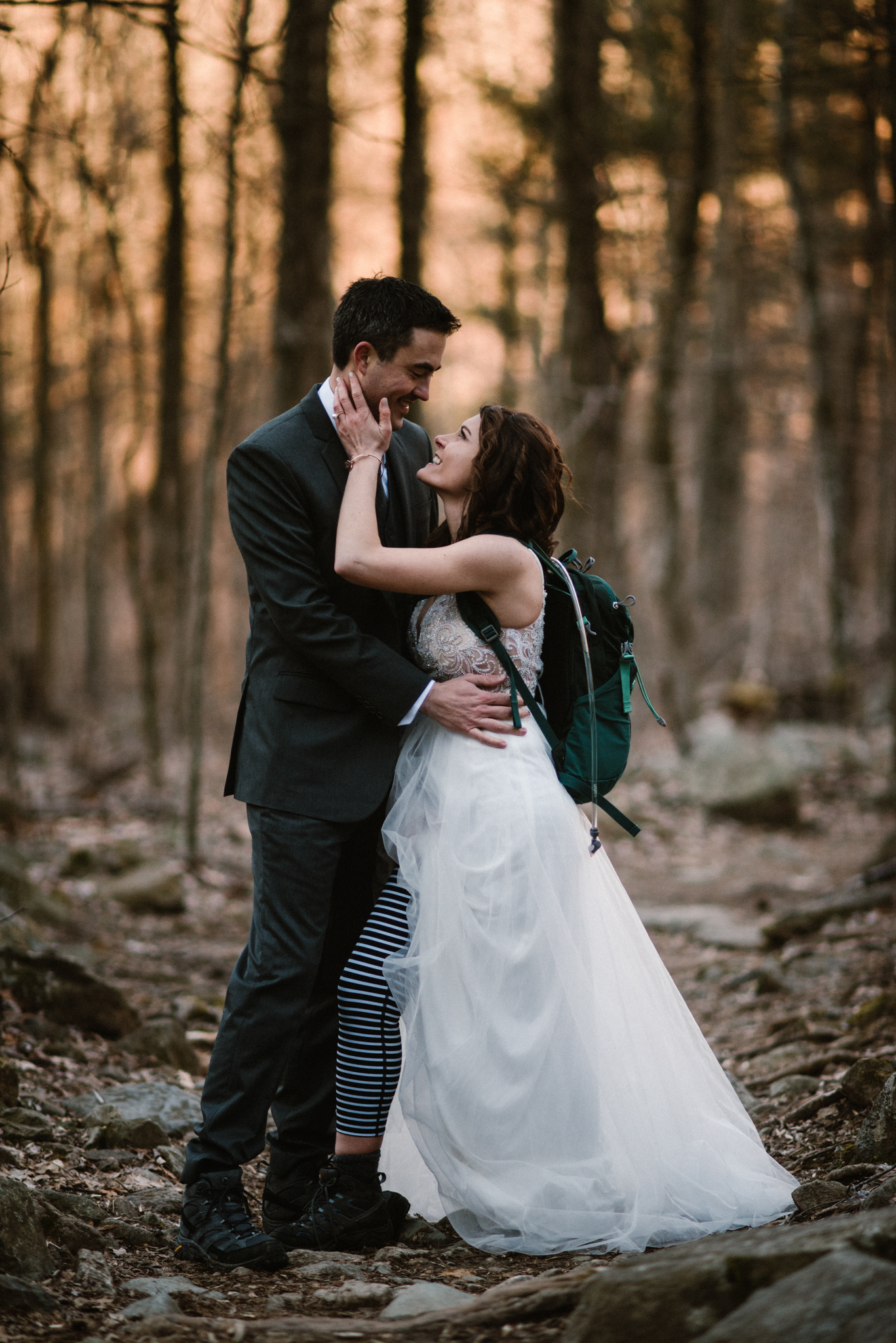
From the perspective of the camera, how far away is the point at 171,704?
648 inches

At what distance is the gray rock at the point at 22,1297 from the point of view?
7.87ft

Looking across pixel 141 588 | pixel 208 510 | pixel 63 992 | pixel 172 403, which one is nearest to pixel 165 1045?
pixel 63 992

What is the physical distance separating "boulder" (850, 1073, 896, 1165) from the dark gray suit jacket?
5.33ft

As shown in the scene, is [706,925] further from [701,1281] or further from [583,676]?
[701,1281]

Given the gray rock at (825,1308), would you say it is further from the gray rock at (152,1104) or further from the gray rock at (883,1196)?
the gray rock at (152,1104)

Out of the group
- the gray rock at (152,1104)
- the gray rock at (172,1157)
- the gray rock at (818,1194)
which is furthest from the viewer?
the gray rock at (152,1104)

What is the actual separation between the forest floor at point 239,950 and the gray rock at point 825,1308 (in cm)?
57

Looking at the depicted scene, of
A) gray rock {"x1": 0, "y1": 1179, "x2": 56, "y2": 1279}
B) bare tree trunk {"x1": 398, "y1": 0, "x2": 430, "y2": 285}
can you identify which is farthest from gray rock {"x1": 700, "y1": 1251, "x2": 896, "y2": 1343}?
bare tree trunk {"x1": 398, "y1": 0, "x2": 430, "y2": 285}

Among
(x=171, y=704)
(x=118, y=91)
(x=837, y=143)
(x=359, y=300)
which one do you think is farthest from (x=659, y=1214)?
(x=837, y=143)

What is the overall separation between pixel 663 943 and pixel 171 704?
36.8ft

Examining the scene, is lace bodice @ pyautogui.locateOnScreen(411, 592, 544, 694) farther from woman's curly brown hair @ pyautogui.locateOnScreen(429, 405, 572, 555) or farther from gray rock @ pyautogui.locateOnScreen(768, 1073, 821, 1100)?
gray rock @ pyautogui.locateOnScreen(768, 1073, 821, 1100)

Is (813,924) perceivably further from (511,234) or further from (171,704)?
(511,234)

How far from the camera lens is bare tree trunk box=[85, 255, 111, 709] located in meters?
13.9

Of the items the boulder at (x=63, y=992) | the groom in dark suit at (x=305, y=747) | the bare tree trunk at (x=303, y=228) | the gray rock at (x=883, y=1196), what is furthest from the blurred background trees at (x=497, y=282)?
the gray rock at (x=883, y=1196)
